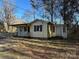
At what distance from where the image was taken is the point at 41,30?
113ft

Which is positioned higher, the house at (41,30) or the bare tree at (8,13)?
the bare tree at (8,13)

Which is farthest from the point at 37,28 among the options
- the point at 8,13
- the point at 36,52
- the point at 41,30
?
the point at 8,13

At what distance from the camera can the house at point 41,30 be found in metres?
34.5

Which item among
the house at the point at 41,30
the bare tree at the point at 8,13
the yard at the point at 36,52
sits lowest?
the yard at the point at 36,52

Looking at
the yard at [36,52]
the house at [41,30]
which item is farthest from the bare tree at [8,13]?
the yard at [36,52]

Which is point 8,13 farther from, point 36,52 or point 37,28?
point 36,52

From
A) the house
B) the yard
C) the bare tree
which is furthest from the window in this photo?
the bare tree

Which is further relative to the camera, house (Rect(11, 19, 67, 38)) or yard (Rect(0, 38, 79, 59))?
house (Rect(11, 19, 67, 38))

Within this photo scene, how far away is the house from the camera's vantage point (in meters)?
34.5

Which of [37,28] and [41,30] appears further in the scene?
[37,28]

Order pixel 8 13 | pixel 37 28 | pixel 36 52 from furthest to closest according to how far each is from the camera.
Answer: pixel 8 13 → pixel 37 28 → pixel 36 52

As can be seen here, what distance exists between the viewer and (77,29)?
110 ft

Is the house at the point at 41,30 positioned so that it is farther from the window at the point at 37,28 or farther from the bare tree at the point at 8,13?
the bare tree at the point at 8,13

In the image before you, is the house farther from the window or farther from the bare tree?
the bare tree
